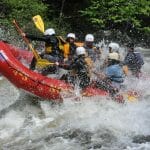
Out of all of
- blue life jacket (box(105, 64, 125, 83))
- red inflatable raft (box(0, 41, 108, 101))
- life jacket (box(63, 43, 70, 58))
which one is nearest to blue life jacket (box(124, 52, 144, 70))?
blue life jacket (box(105, 64, 125, 83))

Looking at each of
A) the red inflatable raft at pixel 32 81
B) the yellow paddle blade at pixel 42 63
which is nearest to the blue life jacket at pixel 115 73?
the red inflatable raft at pixel 32 81

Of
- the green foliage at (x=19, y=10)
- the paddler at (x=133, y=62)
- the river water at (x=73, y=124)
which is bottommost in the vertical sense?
the river water at (x=73, y=124)

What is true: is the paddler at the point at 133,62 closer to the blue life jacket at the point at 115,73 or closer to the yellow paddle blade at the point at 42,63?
the blue life jacket at the point at 115,73

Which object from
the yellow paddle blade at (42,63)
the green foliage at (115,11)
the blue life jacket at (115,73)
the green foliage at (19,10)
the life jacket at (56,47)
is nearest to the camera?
the blue life jacket at (115,73)

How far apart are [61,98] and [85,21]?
25.3 feet

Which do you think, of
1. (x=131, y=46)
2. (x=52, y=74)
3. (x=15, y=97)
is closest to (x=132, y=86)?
(x=131, y=46)

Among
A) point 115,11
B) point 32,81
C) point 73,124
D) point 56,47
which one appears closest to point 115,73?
point 73,124

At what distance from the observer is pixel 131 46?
35.4 ft

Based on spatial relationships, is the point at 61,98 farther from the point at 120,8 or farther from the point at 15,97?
the point at 120,8

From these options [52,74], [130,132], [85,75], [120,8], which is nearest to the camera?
[130,132]

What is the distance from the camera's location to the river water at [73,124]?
322 inches

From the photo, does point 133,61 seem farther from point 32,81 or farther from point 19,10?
point 19,10

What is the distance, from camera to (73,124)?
9.02 m

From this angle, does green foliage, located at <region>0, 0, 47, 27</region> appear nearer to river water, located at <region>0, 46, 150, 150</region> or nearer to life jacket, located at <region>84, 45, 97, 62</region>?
life jacket, located at <region>84, 45, 97, 62</region>
